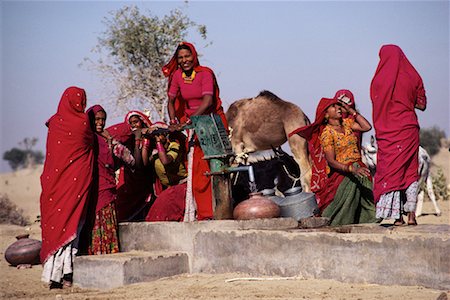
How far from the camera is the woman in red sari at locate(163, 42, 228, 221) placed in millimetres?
8781

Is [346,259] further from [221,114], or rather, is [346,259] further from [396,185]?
[221,114]

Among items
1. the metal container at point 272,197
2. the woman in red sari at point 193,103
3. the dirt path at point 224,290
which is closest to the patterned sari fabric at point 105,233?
the dirt path at point 224,290

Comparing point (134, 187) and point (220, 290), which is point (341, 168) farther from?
point (220, 290)

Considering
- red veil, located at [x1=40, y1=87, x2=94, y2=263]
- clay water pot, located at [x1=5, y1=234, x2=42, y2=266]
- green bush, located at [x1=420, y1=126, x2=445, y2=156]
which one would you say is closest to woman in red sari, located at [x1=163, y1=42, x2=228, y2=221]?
red veil, located at [x1=40, y1=87, x2=94, y2=263]

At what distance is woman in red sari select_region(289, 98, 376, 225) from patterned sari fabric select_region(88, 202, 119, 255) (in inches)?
91.5

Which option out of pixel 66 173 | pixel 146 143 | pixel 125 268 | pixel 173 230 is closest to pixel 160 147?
pixel 146 143

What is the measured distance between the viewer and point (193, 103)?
9.21 metres

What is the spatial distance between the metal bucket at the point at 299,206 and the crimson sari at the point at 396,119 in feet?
3.24

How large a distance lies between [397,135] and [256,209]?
1.54 meters

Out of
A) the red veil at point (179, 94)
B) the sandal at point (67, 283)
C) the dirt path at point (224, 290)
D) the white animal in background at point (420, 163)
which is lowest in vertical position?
the dirt path at point (224, 290)

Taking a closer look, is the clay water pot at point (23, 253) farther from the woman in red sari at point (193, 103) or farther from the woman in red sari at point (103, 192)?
the woman in red sari at point (193, 103)

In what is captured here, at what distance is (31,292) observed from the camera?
7930 millimetres

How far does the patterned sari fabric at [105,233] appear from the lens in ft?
27.2

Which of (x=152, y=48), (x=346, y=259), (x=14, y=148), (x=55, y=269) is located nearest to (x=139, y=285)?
(x=55, y=269)
